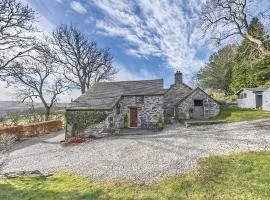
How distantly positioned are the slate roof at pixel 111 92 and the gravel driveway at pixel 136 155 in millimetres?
4698

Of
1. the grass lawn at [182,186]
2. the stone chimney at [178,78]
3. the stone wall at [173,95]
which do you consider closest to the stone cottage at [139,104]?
the stone wall at [173,95]

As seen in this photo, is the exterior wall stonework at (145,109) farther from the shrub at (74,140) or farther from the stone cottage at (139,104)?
the shrub at (74,140)

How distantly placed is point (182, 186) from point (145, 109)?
1688 centimetres

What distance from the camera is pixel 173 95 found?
107 feet

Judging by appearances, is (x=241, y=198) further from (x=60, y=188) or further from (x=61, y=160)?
(x=61, y=160)

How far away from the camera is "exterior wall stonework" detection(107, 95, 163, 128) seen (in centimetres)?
2573

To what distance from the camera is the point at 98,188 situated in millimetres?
9820

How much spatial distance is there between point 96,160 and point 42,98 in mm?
24272

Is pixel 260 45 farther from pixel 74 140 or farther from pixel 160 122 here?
pixel 74 140

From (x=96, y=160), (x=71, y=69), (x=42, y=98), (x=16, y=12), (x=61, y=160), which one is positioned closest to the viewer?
(x=96, y=160)

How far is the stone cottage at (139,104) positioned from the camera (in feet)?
78.6

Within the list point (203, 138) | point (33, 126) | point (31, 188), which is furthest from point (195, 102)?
point (31, 188)

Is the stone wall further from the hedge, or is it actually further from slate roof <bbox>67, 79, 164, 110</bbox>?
the hedge

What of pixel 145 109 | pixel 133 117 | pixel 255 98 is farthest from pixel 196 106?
pixel 255 98
